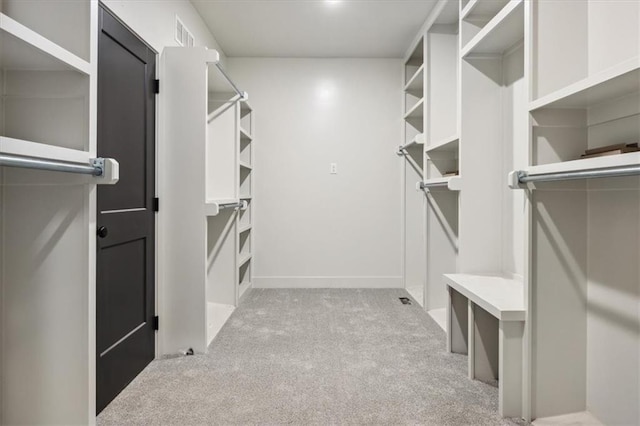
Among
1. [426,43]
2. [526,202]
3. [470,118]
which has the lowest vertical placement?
[526,202]

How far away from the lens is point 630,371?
1.42 m

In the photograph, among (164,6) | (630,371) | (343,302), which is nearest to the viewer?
(630,371)

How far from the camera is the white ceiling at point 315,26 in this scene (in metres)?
3.06

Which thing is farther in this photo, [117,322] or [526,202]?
[117,322]

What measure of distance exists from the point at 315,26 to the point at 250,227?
2084 mm

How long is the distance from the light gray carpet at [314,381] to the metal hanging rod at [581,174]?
1055 mm

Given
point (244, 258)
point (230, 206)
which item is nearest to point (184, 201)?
point (230, 206)

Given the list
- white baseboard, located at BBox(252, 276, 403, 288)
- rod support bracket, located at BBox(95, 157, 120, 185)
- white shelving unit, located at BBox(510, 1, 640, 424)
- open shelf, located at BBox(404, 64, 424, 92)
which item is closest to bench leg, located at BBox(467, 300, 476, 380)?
white shelving unit, located at BBox(510, 1, 640, 424)

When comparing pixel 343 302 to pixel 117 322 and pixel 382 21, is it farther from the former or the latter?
pixel 382 21

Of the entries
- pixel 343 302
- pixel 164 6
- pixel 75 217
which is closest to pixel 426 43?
pixel 164 6

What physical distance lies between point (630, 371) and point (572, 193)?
708 millimetres

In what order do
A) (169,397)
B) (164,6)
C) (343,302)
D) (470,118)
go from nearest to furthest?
(169,397)
(470,118)
(164,6)
(343,302)

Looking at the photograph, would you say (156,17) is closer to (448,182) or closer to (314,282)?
(448,182)

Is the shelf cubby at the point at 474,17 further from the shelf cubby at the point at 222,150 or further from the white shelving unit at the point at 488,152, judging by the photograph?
the shelf cubby at the point at 222,150
